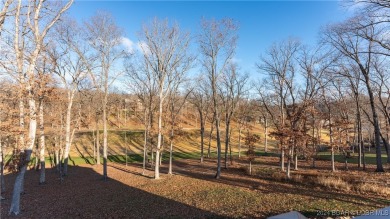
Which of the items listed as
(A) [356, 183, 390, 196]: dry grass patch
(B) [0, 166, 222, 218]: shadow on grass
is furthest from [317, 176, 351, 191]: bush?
(B) [0, 166, 222, 218]: shadow on grass

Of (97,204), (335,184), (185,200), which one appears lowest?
(97,204)

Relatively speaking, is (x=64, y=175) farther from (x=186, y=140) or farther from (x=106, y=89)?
(x=186, y=140)

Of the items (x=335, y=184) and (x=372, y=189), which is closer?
(x=372, y=189)

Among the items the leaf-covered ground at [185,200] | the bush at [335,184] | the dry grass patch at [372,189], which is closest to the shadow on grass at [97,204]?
the leaf-covered ground at [185,200]

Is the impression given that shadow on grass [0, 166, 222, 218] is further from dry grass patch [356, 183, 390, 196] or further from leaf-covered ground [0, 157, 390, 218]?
dry grass patch [356, 183, 390, 196]

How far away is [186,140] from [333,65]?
117 feet

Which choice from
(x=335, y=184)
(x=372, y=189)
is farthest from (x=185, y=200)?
(x=372, y=189)

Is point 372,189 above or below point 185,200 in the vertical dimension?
above

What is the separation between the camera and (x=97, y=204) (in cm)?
1189

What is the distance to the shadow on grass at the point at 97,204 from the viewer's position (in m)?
10.1

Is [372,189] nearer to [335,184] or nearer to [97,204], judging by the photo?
[335,184]

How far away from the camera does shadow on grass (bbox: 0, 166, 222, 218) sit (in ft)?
33.2

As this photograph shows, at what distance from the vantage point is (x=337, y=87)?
24719 millimetres

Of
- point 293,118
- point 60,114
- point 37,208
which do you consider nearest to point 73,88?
point 60,114
